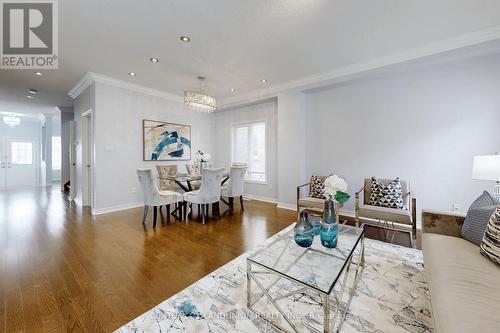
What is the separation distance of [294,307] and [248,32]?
308 centimetres

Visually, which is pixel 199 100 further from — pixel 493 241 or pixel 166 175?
pixel 493 241

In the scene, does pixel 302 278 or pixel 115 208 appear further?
pixel 115 208

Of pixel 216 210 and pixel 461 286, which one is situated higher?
pixel 461 286

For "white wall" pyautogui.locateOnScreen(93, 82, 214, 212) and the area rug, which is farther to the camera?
"white wall" pyautogui.locateOnScreen(93, 82, 214, 212)

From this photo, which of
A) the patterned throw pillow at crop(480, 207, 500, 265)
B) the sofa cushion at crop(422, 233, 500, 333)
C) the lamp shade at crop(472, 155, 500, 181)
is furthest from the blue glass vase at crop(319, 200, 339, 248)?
the lamp shade at crop(472, 155, 500, 181)

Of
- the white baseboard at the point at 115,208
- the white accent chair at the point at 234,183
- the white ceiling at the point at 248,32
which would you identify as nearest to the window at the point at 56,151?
the white ceiling at the point at 248,32

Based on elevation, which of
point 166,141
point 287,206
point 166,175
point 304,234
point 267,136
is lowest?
point 287,206

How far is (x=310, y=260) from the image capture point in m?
1.61

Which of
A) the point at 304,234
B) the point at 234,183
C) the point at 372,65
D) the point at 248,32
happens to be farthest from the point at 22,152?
the point at 372,65

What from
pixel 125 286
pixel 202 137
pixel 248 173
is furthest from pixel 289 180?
pixel 125 286

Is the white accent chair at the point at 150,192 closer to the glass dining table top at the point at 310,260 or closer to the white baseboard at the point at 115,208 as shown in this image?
the white baseboard at the point at 115,208

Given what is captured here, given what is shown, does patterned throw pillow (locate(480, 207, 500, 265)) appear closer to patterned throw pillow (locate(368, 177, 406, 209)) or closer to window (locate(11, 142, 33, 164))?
patterned throw pillow (locate(368, 177, 406, 209))

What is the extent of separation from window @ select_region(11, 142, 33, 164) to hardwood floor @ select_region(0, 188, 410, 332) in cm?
561

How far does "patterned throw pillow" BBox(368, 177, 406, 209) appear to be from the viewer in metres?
3.05
